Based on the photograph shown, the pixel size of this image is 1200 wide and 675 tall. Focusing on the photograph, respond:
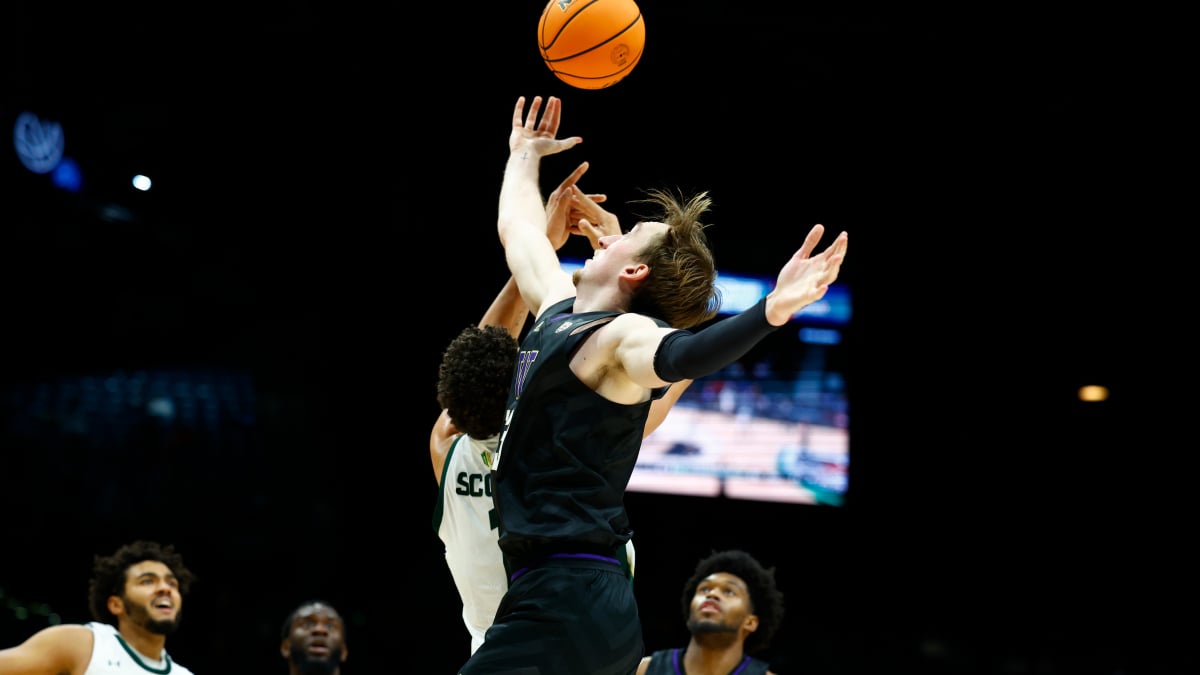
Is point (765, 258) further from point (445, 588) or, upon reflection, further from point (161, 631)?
point (161, 631)

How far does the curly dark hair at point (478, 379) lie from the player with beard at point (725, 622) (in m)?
2.90

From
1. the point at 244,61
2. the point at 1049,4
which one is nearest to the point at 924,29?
the point at 1049,4

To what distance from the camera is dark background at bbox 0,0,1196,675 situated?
991 cm

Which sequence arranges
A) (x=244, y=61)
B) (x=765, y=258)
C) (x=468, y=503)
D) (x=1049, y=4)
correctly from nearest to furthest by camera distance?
1. (x=468, y=503)
2. (x=1049, y=4)
3. (x=244, y=61)
4. (x=765, y=258)

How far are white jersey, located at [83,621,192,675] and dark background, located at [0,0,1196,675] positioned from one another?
12.0 ft

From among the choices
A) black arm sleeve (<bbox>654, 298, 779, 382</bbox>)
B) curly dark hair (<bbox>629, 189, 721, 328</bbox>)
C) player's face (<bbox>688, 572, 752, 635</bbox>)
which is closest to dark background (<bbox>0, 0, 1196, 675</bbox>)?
player's face (<bbox>688, 572, 752, 635</bbox>)

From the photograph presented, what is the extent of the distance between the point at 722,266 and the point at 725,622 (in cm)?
501

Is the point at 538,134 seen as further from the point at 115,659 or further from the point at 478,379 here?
the point at 115,659

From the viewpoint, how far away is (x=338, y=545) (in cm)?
1141

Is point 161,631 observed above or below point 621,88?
below

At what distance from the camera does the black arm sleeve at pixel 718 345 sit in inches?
99.4

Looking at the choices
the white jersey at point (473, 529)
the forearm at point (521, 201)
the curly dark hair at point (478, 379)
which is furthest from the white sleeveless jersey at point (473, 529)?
the forearm at point (521, 201)

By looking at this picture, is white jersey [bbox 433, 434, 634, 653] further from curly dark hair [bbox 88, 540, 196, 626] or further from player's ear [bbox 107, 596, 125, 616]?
curly dark hair [bbox 88, 540, 196, 626]

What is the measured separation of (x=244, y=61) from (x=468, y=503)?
6.54 metres
